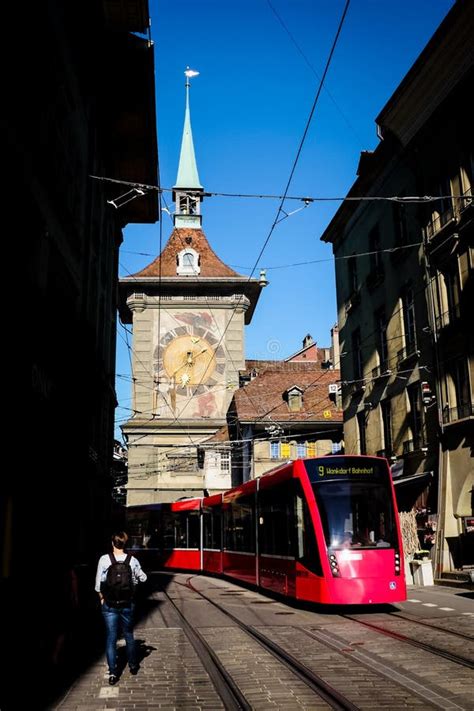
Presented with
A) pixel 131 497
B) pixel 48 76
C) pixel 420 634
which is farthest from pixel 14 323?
pixel 131 497

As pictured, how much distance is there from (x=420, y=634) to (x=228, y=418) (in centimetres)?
3972

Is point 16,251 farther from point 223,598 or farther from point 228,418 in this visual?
point 228,418

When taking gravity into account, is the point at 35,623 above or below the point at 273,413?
below

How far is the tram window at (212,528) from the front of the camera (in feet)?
78.8

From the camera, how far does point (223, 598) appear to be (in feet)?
57.4

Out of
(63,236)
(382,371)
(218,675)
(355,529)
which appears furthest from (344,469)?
(382,371)

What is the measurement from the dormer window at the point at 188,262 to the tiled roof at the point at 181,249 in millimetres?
297

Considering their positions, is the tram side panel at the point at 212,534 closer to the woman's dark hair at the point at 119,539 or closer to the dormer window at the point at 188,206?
→ the woman's dark hair at the point at 119,539

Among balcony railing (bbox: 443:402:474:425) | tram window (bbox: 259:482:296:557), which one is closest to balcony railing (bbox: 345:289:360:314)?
balcony railing (bbox: 443:402:474:425)

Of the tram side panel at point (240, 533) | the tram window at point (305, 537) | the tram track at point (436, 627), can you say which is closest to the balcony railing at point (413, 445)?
the tram side panel at point (240, 533)

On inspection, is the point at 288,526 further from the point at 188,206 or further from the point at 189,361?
the point at 188,206

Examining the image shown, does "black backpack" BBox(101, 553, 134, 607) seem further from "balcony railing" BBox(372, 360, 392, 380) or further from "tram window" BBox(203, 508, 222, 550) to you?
"balcony railing" BBox(372, 360, 392, 380)

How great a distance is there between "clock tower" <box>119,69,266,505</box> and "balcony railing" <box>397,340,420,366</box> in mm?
25215

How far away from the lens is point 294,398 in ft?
144
